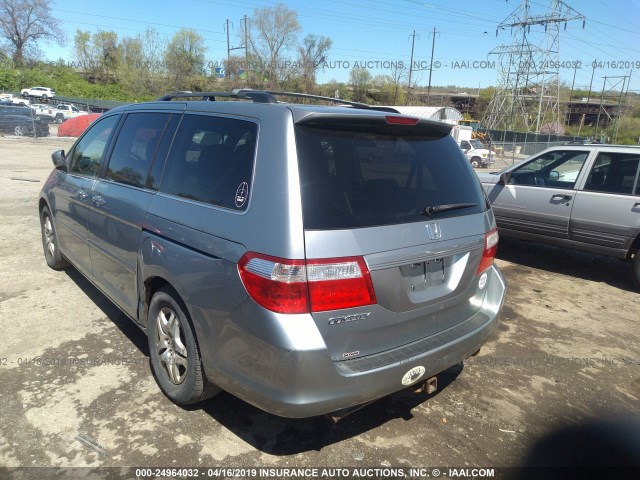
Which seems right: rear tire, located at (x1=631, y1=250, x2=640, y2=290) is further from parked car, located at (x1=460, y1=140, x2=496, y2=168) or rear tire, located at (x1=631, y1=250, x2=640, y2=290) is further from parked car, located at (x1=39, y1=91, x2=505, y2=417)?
parked car, located at (x1=460, y1=140, x2=496, y2=168)

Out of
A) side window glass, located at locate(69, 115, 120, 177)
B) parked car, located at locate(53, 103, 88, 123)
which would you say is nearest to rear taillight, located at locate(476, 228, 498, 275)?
side window glass, located at locate(69, 115, 120, 177)

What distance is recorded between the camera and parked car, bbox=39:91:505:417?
2.12 meters

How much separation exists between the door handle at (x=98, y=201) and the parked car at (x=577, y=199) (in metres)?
5.12

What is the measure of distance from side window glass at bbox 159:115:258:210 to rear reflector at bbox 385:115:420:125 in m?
0.75

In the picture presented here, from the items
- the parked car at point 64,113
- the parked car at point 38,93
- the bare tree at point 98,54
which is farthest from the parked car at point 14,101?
the bare tree at point 98,54

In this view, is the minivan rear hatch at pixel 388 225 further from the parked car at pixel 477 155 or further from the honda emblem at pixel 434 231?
the parked car at pixel 477 155

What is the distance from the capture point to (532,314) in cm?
482

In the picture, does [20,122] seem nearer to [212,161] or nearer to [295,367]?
[212,161]

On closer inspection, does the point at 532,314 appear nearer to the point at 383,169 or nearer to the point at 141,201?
the point at 383,169

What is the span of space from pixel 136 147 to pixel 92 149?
966mm

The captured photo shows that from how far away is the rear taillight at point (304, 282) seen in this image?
2.08 meters

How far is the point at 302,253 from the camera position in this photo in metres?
2.08

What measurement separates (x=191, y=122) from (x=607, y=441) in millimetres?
3263

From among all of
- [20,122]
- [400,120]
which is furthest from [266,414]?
[20,122]
